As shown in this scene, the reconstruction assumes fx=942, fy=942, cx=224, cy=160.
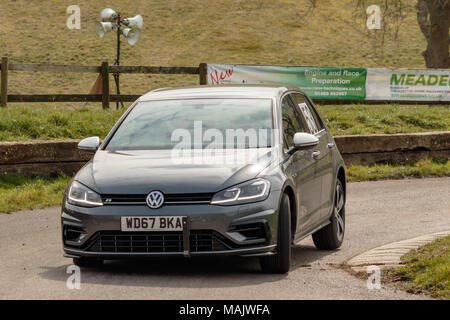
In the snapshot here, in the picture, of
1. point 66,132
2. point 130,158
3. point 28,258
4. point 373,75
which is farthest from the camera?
point 373,75

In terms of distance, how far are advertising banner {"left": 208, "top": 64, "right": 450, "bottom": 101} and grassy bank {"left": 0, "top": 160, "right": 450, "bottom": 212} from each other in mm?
7510

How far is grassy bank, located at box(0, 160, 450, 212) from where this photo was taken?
13.2 metres

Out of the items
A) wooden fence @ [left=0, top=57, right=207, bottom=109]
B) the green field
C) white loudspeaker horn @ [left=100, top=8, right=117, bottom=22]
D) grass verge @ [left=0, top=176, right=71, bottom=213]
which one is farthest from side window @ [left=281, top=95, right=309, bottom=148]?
the green field

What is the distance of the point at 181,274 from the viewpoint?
7621mm

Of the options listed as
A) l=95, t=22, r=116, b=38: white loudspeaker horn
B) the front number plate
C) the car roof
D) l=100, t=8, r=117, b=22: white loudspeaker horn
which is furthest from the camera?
l=100, t=8, r=117, b=22: white loudspeaker horn

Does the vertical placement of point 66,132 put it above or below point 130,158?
below

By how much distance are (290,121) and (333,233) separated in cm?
139

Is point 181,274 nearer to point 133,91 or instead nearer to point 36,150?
point 36,150

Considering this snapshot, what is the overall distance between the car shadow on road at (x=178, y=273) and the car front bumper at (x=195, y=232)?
132 mm

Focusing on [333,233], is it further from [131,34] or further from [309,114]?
[131,34]

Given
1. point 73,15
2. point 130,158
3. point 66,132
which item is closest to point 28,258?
point 130,158

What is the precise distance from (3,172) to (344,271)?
7776 mm

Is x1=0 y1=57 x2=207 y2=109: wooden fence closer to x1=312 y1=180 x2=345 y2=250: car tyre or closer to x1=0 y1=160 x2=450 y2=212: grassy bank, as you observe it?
x1=0 y1=160 x2=450 y2=212: grassy bank

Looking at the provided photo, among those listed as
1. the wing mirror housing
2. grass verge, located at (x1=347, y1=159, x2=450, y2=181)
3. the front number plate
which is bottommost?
grass verge, located at (x1=347, y1=159, x2=450, y2=181)
